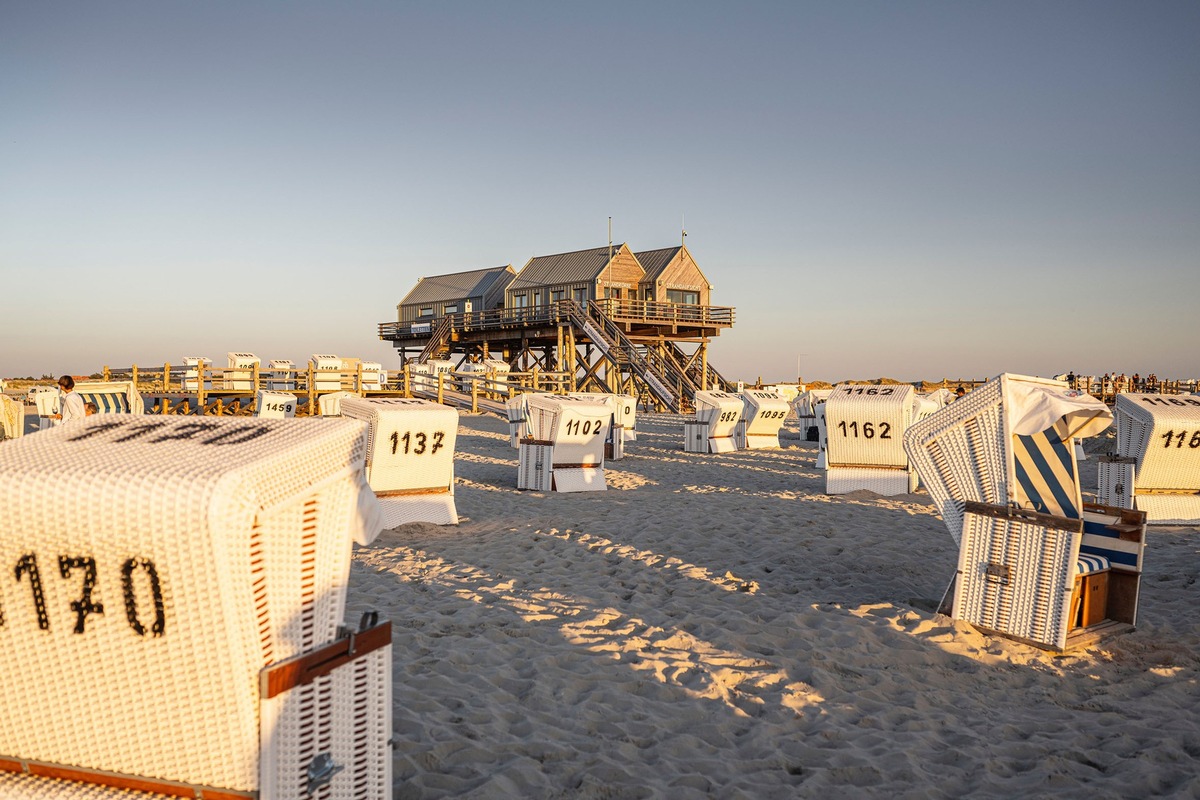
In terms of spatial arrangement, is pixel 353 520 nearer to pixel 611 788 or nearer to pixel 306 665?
pixel 306 665

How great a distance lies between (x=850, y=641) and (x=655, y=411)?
3250cm

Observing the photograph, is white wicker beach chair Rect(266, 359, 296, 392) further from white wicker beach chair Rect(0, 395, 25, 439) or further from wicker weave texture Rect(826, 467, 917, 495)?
wicker weave texture Rect(826, 467, 917, 495)

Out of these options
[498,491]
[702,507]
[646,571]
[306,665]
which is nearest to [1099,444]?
[702,507]

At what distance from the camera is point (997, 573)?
5.96 m

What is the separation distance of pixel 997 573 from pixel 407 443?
640cm

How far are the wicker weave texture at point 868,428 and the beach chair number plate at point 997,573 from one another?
7.03 metres

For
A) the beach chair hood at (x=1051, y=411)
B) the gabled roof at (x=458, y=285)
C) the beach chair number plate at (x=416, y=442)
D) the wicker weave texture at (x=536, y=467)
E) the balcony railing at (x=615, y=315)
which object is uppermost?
the gabled roof at (x=458, y=285)

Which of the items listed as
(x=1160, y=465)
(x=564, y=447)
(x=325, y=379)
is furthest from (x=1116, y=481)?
(x=325, y=379)

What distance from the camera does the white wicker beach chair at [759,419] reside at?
842 inches

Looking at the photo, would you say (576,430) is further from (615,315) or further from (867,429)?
(615,315)

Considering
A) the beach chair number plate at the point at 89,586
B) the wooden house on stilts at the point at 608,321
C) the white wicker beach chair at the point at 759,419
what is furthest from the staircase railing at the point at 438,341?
the beach chair number plate at the point at 89,586

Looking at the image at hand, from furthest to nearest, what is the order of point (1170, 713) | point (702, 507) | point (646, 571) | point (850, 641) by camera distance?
point (702, 507), point (646, 571), point (850, 641), point (1170, 713)

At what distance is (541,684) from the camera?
492 centimetres

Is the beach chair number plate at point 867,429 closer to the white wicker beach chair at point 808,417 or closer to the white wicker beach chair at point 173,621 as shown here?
the white wicker beach chair at point 808,417
